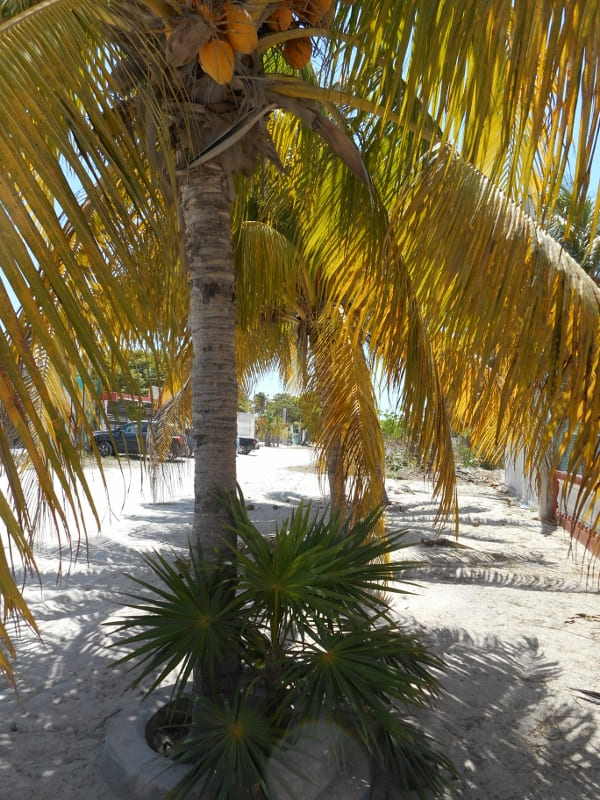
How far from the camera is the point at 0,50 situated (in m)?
1.46

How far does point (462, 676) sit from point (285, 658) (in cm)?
235

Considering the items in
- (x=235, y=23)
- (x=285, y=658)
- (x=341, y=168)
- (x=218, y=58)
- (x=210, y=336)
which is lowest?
(x=285, y=658)

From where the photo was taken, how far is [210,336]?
11.8 feet

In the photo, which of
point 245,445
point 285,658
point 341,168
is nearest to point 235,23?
point 341,168

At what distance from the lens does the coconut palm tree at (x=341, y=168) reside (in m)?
Answer: 1.46

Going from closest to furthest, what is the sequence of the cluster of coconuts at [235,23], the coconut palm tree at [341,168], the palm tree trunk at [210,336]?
1. the coconut palm tree at [341,168]
2. the cluster of coconuts at [235,23]
3. the palm tree trunk at [210,336]

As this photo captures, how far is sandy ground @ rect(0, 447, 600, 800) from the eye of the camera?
3387 millimetres

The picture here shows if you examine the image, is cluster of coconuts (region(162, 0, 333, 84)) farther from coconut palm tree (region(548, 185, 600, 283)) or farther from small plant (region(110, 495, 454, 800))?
small plant (region(110, 495, 454, 800))

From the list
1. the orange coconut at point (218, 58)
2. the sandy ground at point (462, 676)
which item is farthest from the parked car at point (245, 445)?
the orange coconut at point (218, 58)

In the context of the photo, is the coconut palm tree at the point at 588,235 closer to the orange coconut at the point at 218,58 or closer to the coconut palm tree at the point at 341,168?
the coconut palm tree at the point at 341,168

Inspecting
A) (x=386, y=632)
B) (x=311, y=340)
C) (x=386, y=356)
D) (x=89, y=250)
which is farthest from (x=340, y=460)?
(x=89, y=250)

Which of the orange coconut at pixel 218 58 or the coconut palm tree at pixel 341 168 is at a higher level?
the orange coconut at pixel 218 58

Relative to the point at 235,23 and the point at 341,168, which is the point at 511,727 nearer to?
the point at 341,168

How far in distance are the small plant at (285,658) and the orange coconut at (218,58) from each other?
2267 mm
